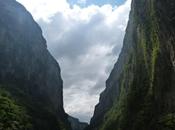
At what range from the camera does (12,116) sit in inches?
6481

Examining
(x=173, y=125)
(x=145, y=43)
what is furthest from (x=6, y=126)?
(x=145, y=43)

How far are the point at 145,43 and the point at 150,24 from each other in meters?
9.46

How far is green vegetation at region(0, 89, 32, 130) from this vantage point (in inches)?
5927

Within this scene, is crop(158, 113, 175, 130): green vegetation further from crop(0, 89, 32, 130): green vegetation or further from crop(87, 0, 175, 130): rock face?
crop(0, 89, 32, 130): green vegetation

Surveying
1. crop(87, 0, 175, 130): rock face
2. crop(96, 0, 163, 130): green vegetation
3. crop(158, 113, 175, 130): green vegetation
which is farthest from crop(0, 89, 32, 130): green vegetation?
crop(158, 113, 175, 130): green vegetation

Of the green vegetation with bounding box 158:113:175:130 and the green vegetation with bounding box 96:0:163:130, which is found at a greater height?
the green vegetation with bounding box 96:0:163:130

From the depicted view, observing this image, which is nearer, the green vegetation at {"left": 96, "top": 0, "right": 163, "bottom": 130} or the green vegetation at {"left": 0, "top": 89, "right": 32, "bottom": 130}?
the green vegetation at {"left": 0, "top": 89, "right": 32, "bottom": 130}

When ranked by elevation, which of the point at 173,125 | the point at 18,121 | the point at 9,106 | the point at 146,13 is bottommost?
the point at 173,125

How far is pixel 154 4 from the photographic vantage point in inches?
6821

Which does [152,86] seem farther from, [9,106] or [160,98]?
[9,106]

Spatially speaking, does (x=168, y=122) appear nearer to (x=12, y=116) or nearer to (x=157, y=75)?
(x=157, y=75)

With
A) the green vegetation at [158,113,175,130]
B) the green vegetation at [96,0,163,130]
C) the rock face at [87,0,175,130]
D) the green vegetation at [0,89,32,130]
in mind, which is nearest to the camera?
the green vegetation at [158,113,175,130]

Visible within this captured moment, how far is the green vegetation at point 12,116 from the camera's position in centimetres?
15054

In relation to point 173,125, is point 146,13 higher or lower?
higher
